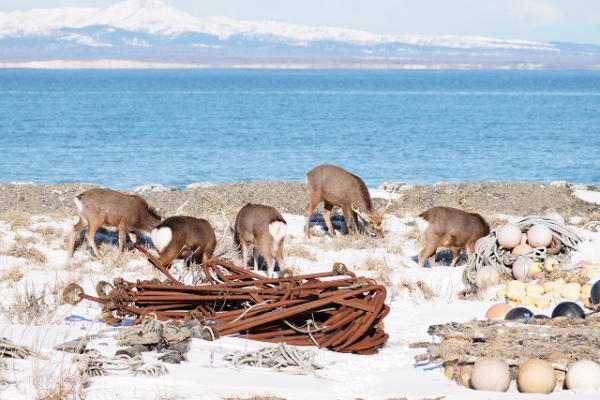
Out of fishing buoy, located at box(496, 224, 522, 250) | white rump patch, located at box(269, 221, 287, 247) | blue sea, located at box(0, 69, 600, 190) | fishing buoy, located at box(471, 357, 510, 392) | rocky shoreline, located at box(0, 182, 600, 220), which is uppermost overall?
fishing buoy, located at box(471, 357, 510, 392)

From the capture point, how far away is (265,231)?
558 inches

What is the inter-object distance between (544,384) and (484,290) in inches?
203

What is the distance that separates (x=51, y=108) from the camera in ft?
282

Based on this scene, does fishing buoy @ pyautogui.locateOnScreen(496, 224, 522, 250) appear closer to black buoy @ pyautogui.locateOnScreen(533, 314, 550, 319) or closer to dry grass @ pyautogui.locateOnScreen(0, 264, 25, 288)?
black buoy @ pyautogui.locateOnScreen(533, 314, 550, 319)

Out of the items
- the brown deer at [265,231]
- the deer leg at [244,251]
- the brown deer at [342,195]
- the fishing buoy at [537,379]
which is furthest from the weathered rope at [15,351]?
the brown deer at [342,195]

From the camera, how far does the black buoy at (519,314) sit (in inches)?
403

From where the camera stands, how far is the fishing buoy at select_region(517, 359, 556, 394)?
7.58 meters

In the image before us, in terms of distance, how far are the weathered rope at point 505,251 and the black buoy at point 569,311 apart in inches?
117

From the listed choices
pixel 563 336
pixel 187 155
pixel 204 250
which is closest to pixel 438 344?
pixel 563 336

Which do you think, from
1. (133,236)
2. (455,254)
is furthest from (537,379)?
(133,236)

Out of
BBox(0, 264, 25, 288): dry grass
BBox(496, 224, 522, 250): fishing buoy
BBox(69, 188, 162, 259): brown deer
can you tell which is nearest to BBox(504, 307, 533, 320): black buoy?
BBox(496, 224, 522, 250): fishing buoy

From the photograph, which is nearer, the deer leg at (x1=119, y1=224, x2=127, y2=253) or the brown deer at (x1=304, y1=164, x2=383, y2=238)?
the deer leg at (x1=119, y1=224, x2=127, y2=253)

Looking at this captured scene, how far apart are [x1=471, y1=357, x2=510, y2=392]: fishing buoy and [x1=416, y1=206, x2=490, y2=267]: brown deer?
7354mm

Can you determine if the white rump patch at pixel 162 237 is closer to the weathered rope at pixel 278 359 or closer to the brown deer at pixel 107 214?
the brown deer at pixel 107 214
